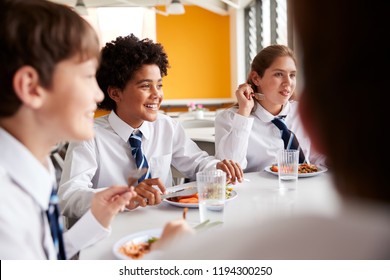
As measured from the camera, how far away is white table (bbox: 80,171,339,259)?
93cm

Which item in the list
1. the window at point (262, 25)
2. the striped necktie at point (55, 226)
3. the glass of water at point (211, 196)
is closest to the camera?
the striped necktie at point (55, 226)

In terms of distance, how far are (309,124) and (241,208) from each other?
0.75 meters

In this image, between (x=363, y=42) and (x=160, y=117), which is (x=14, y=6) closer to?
(x=363, y=42)

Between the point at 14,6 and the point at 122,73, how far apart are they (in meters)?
0.91

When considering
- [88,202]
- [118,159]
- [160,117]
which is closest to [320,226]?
[88,202]

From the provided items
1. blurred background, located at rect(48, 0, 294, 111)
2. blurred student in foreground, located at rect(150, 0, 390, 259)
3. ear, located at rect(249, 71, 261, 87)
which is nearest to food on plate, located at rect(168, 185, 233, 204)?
blurred student in foreground, located at rect(150, 0, 390, 259)

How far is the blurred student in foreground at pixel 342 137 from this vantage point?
1.23 ft

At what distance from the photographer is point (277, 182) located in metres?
1.44

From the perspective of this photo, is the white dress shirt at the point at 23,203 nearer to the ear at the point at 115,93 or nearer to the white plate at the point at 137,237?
the white plate at the point at 137,237

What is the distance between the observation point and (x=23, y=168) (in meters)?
0.73

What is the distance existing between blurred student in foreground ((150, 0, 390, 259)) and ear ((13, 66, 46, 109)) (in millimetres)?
419

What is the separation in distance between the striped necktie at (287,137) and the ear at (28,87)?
50.6 inches

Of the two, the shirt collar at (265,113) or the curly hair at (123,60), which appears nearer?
the curly hair at (123,60)

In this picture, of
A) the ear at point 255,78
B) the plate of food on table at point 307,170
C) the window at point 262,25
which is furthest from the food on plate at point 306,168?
the window at point 262,25
